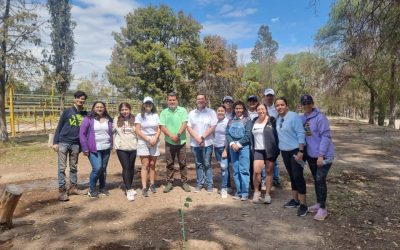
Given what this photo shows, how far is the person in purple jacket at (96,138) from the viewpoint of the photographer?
5910 millimetres

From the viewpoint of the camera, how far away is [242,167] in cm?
577

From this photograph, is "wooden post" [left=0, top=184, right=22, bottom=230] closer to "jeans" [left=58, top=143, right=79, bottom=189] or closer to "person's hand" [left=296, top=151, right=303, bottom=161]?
"jeans" [left=58, top=143, right=79, bottom=189]

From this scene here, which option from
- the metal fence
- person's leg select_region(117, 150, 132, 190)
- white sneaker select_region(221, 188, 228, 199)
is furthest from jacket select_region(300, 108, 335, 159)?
the metal fence

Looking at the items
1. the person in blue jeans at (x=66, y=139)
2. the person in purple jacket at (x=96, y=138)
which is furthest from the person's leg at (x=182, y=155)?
the person in blue jeans at (x=66, y=139)

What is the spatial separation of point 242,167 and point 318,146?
140 cm

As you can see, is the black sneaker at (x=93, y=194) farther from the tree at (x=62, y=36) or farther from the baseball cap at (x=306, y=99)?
the tree at (x=62, y=36)

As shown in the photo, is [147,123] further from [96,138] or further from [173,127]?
[96,138]

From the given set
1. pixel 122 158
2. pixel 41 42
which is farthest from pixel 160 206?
pixel 41 42

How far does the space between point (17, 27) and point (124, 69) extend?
19.9m

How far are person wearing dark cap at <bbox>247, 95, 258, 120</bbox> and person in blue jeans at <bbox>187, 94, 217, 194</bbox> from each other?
0.63 meters

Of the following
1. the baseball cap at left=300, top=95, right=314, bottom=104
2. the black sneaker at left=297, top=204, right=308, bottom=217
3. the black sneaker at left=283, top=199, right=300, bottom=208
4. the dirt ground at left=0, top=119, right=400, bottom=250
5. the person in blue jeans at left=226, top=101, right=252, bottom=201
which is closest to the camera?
the dirt ground at left=0, top=119, right=400, bottom=250

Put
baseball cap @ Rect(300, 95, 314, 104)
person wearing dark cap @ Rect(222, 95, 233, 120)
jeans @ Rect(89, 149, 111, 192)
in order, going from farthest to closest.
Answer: person wearing dark cap @ Rect(222, 95, 233, 120)
jeans @ Rect(89, 149, 111, 192)
baseball cap @ Rect(300, 95, 314, 104)

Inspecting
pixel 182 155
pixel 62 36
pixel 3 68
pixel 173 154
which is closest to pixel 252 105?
pixel 182 155

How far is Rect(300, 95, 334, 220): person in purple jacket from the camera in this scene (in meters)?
4.73
